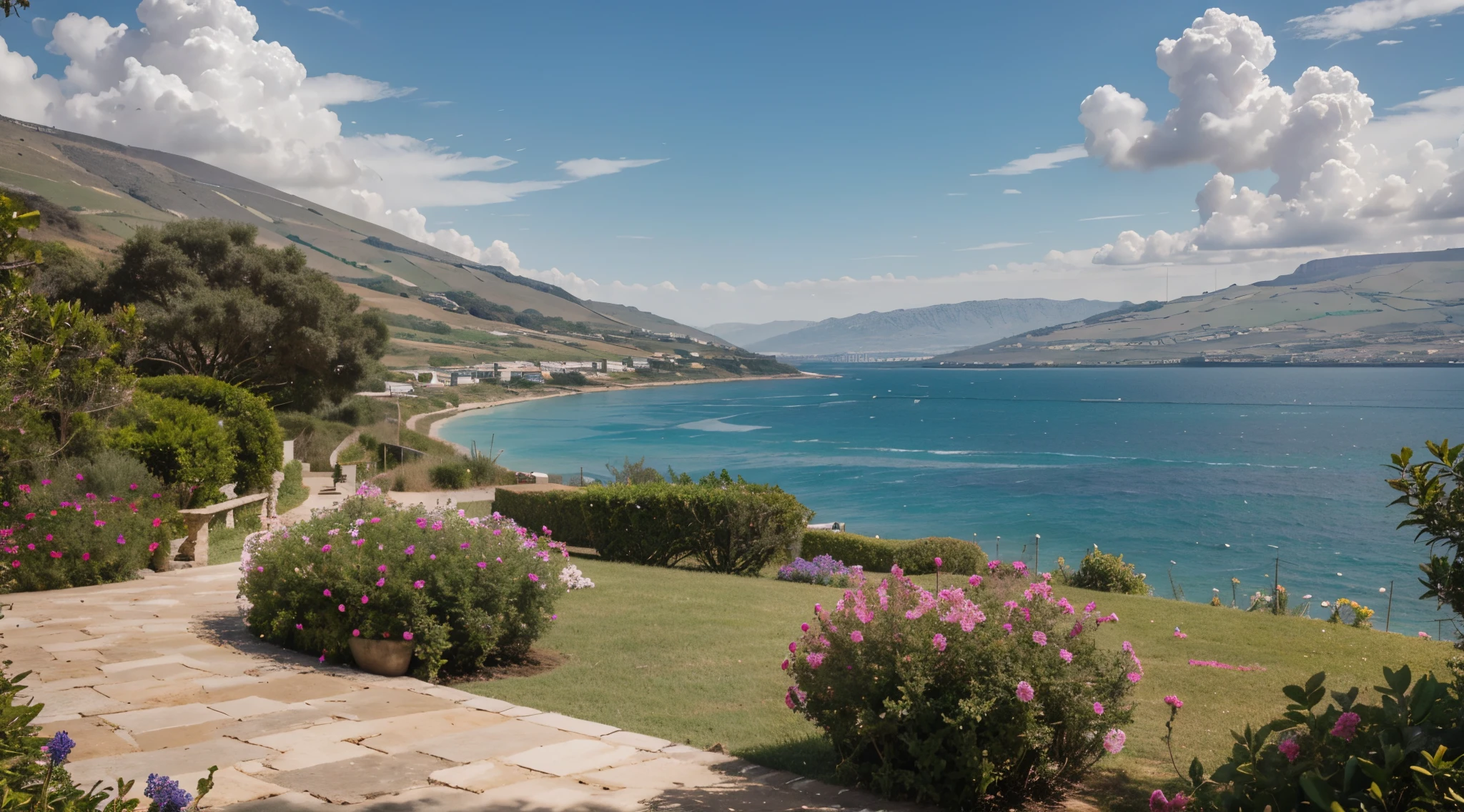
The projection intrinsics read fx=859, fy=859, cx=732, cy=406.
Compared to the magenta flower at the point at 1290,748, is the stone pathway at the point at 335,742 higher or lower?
lower

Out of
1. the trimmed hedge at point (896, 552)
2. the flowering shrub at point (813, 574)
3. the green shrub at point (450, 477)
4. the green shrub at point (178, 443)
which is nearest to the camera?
the flowering shrub at point (813, 574)

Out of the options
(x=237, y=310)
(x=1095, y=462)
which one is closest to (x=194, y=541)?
(x=237, y=310)

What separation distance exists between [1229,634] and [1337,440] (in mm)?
71208

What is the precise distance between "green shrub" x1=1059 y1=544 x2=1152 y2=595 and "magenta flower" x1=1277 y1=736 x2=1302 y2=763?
14319mm

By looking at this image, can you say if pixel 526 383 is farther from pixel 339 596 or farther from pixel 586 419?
pixel 339 596

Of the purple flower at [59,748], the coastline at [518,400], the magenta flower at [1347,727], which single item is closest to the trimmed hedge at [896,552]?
the magenta flower at [1347,727]

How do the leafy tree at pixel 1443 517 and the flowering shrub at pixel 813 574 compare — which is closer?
the leafy tree at pixel 1443 517

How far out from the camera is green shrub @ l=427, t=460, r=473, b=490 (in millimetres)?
25953

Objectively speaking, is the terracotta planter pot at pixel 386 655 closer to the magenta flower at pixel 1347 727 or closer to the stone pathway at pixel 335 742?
the stone pathway at pixel 335 742

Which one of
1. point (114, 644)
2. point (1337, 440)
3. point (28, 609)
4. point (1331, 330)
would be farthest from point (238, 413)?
point (1331, 330)

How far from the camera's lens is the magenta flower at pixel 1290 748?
8.43 ft

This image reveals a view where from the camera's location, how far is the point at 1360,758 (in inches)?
90.5

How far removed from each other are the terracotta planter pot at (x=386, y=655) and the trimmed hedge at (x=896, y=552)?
10.8m

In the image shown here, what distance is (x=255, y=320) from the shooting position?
27281 millimetres
